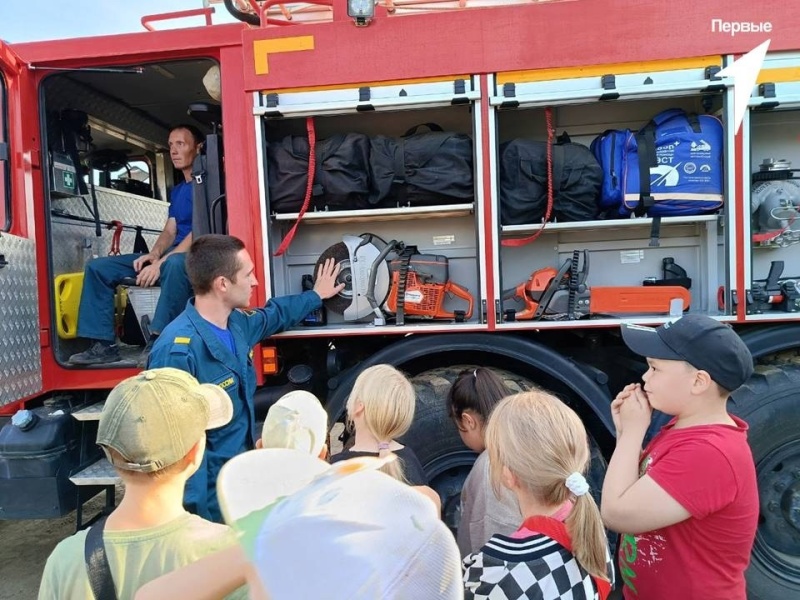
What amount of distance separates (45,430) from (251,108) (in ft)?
6.11

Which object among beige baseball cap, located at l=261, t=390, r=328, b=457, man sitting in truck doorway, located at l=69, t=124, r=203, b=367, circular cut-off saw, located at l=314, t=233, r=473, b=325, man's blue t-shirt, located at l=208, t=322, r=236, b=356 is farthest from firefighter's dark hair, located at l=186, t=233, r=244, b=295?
beige baseball cap, located at l=261, t=390, r=328, b=457

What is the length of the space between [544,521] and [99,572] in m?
0.93

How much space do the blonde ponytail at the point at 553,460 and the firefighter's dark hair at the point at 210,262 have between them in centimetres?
141

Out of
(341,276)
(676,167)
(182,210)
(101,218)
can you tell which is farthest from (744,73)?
(101,218)

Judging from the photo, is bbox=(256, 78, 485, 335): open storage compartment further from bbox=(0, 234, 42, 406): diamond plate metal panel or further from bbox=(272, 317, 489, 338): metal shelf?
bbox=(0, 234, 42, 406): diamond plate metal panel

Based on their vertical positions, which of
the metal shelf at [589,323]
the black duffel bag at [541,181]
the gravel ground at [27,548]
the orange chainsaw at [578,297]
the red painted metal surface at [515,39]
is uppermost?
the red painted metal surface at [515,39]

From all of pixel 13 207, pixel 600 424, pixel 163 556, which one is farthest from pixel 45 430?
pixel 600 424

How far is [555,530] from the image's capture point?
126 cm

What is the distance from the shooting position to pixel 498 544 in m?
1.27

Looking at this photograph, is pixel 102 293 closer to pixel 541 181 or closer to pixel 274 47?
pixel 274 47

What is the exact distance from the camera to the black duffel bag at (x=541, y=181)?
2.78 meters

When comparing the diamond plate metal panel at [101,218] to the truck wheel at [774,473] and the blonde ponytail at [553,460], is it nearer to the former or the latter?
the blonde ponytail at [553,460]

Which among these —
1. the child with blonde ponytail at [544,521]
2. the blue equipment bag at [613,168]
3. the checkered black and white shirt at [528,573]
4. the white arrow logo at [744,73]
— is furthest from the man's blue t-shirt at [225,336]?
the white arrow logo at [744,73]

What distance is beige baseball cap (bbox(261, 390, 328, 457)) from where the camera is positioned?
109 centimetres
